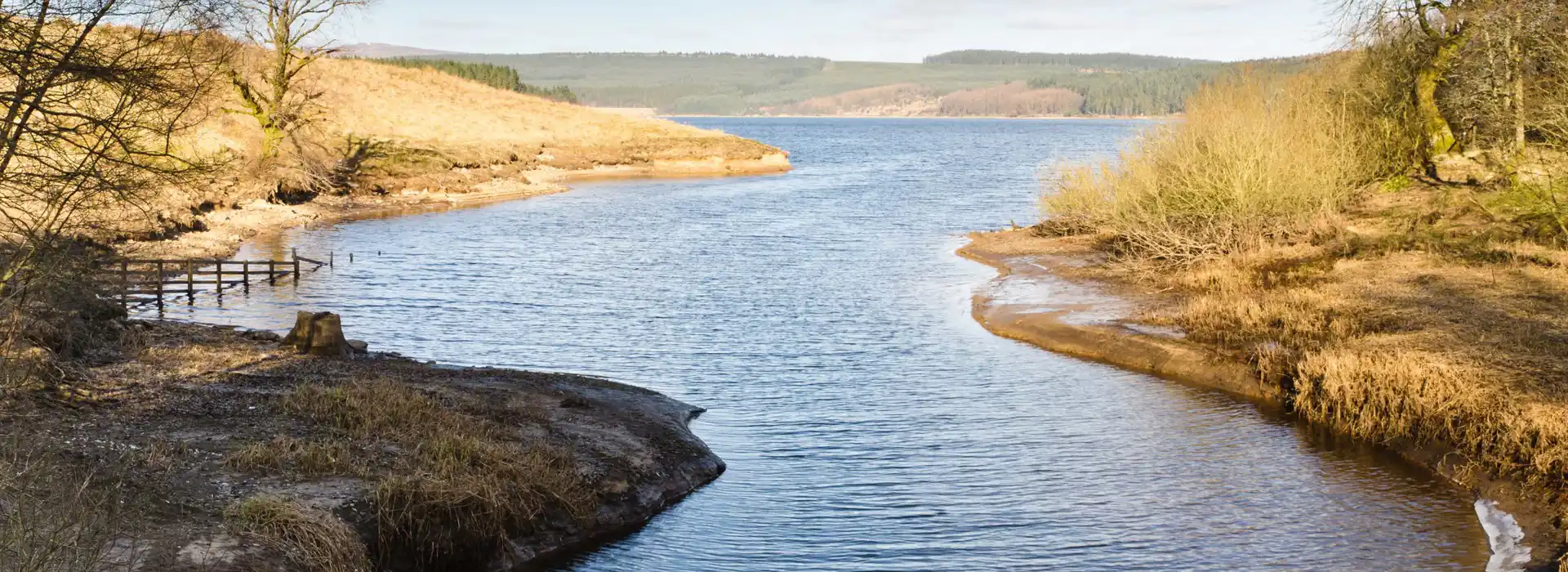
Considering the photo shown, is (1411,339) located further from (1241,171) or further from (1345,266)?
(1241,171)

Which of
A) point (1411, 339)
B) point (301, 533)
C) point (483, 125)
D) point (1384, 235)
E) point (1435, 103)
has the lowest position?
point (301, 533)

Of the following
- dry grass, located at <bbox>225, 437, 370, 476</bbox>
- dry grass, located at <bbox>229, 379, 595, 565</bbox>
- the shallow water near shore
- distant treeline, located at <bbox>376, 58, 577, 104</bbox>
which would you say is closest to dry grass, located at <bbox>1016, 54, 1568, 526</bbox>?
the shallow water near shore

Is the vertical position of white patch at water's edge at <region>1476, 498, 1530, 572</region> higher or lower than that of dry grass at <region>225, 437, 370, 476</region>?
lower

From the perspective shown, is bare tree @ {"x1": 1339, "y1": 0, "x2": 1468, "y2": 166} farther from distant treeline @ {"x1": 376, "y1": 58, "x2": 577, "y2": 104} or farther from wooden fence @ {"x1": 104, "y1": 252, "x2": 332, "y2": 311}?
distant treeline @ {"x1": 376, "y1": 58, "x2": 577, "y2": 104}

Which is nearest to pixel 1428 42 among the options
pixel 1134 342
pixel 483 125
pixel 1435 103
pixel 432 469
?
pixel 1435 103

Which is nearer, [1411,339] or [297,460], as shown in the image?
[297,460]

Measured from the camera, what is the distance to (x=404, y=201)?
2441 inches

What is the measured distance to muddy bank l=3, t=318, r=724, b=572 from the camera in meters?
12.3

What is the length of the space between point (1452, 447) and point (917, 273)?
2153 centimetres

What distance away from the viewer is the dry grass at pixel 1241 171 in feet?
111

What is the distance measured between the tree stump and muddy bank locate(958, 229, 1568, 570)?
14185 millimetres

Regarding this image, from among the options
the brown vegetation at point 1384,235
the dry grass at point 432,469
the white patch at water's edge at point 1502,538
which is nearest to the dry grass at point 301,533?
the dry grass at point 432,469

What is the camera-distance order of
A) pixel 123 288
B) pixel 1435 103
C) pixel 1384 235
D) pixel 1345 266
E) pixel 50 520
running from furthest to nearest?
pixel 1435 103
pixel 1384 235
pixel 1345 266
pixel 123 288
pixel 50 520

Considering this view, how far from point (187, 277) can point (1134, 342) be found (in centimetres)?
2346
